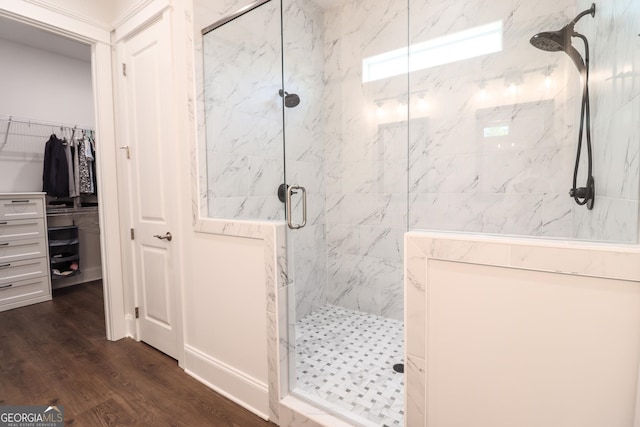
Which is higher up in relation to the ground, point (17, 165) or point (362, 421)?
point (17, 165)

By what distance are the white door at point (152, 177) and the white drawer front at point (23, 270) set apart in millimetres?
1878

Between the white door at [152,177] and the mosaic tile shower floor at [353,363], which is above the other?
the white door at [152,177]

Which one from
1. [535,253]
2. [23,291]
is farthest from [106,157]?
[535,253]

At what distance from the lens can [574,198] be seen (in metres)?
1.66

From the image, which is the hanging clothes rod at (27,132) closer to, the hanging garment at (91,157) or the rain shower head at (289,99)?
the hanging garment at (91,157)

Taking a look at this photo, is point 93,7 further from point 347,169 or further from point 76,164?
point 347,169

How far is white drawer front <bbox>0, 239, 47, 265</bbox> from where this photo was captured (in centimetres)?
322

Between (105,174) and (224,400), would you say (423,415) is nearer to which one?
(224,400)

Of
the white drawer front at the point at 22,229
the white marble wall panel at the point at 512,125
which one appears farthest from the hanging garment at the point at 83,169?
the white marble wall panel at the point at 512,125

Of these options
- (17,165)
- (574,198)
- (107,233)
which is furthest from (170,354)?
(17,165)

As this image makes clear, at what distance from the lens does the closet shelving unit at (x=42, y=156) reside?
3545 mm

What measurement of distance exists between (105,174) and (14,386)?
152 cm

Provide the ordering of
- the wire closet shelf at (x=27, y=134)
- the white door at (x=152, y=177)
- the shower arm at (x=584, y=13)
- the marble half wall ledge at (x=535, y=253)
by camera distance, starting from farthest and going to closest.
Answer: the wire closet shelf at (x=27, y=134) → the white door at (x=152, y=177) → the shower arm at (x=584, y=13) → the marble half wall ledge at (x=535, y=253)

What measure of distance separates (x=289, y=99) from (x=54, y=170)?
329 cm
